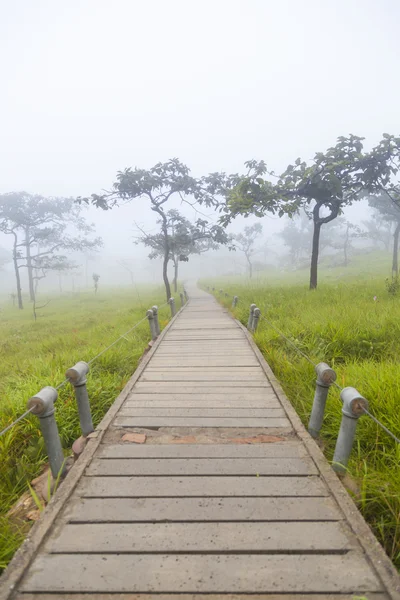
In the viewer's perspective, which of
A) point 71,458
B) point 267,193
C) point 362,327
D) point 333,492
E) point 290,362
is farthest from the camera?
point 267,193

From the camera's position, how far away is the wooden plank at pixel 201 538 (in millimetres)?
1754

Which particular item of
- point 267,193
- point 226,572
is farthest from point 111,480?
point 267,193

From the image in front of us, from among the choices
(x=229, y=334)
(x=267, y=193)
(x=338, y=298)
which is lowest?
(x=229, y=334)

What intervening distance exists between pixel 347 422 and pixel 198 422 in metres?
1.56

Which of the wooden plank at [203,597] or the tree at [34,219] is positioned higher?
the tree at [34,219]

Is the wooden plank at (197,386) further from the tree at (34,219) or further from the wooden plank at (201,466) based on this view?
the tree at (34,219)

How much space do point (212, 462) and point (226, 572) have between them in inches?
37.2

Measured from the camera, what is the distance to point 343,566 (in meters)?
1.65

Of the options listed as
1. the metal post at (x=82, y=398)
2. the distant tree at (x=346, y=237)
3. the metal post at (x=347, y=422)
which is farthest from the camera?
the distant tree at (x=346, y=237)

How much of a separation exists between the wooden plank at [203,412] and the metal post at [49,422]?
920 mm

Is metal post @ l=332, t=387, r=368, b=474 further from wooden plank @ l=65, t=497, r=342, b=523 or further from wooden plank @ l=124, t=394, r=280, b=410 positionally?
wooden plank @ l=124, t=394, r=280, b=410

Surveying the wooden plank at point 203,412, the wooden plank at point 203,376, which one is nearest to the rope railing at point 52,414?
the wooden plank at point 203,412

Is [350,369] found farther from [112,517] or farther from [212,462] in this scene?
[112,517]

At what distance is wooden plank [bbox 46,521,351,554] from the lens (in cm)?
175
